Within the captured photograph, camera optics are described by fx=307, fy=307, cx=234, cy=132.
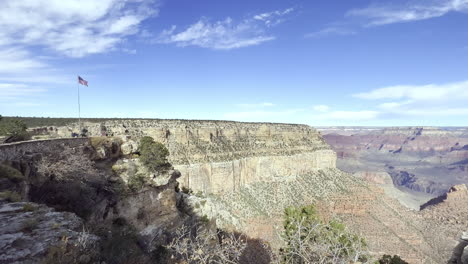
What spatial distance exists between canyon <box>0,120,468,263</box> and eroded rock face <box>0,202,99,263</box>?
349 inches

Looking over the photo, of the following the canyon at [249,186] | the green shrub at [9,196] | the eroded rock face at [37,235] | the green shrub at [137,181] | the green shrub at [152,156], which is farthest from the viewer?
the green shrub at [152,156]

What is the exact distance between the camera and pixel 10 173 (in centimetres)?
1377

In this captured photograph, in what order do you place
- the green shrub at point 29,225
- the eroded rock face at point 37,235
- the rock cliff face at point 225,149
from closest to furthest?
1. the eroded rock face at point 37,235
2. the green shrub at point 29,225
3. the rock cliff face at point 225,149

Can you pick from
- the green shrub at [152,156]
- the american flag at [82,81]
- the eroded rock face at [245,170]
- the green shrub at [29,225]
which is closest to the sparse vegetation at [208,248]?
the green shrub at [29,225]

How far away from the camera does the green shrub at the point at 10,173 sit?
1353 centimetres

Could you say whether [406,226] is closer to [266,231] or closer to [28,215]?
[266,231]

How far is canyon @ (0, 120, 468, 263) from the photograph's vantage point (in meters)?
22.6

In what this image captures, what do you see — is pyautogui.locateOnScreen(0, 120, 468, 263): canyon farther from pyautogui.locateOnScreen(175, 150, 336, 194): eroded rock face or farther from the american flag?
the american flag

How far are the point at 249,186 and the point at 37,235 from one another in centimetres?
5232

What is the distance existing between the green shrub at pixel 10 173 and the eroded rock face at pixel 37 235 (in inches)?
128

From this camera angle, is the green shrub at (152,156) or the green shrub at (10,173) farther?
the green shrub at (152,156)

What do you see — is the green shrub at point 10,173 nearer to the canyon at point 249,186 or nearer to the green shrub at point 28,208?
the green shrub at point 28,208

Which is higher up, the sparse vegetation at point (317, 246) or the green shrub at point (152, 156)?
the green shrub at point (152, 156)

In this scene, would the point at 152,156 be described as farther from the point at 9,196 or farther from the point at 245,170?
the point at 245,170
